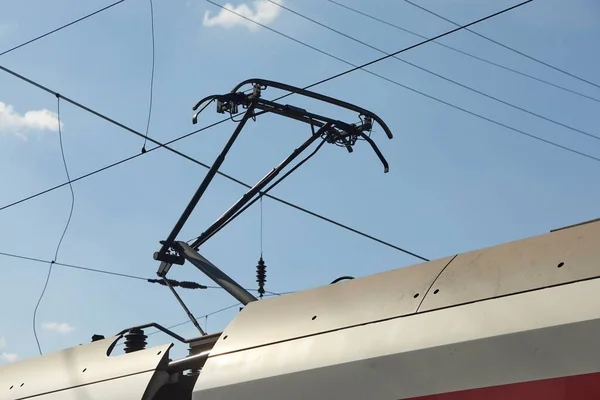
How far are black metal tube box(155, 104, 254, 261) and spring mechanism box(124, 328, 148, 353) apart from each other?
174cm

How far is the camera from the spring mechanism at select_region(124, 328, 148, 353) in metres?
6.76

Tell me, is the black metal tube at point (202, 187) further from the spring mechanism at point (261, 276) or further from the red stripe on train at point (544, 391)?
the red stripe on train at point (544, 391)

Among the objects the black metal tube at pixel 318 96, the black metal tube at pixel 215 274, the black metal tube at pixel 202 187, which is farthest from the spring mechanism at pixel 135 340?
the black metal tube at pixel 318 96

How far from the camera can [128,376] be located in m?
5.89

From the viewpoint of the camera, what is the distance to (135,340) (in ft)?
22.3

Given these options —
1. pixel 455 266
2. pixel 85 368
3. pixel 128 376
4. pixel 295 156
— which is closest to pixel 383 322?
Answer: pixel 455 266

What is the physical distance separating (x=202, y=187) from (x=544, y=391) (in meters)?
5.25

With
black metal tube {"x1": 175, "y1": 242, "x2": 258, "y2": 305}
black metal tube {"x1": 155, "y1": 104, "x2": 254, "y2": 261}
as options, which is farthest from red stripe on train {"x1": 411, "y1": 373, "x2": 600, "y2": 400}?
black metal tube {"x1": 155, "y1": 104, "x2": 254, "y2": 261}

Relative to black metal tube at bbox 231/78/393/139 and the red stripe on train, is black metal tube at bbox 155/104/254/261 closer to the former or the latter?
black metal tube at bbox 231/78/393/139

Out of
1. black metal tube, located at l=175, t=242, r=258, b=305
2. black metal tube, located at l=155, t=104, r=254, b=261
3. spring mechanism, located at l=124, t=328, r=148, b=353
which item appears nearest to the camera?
spring mechanism, located at l=124, t=328, r=148, b=353

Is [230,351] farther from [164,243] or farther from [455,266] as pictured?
[164,243]

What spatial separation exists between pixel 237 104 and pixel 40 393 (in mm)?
3526

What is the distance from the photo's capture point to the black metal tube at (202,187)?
27.6ft

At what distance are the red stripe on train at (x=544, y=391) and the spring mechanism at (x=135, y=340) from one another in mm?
3329
